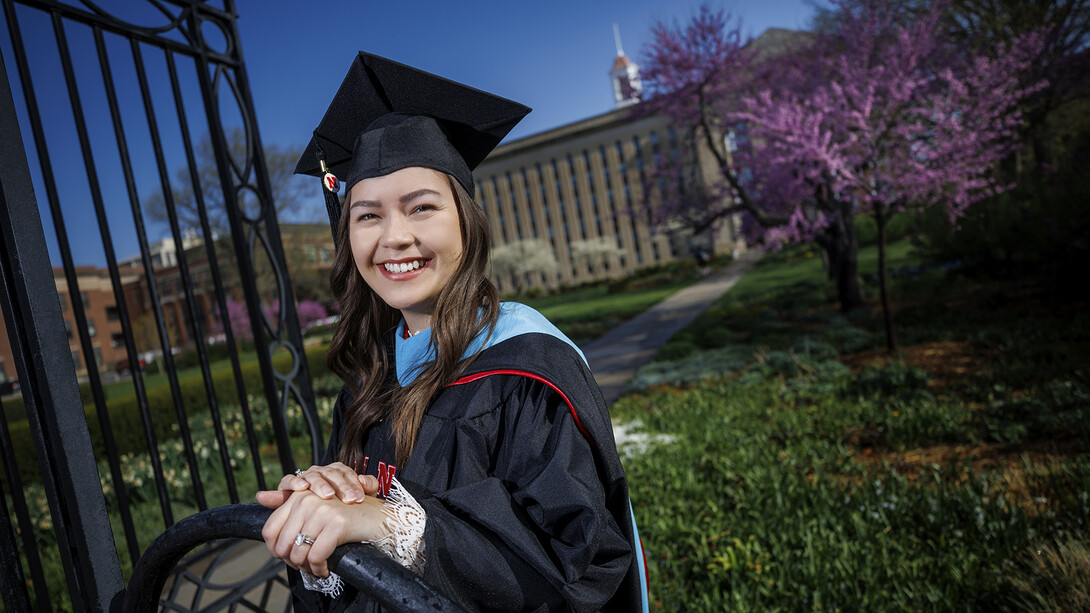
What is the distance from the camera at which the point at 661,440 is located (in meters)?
5.27

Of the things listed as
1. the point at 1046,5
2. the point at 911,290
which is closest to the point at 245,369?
the point at 911,290

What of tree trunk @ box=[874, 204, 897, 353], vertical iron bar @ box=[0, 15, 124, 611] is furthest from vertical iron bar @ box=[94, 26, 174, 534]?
tree trunk @ box=[874, 204, 897, 353]

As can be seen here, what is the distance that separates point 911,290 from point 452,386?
40.2 ft

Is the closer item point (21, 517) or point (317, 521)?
point (317, 521)

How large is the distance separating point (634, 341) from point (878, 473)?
873 cm

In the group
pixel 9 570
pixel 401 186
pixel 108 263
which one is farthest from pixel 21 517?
pixel 401 186

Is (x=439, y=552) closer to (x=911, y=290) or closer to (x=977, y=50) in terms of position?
(x=911, y=290)

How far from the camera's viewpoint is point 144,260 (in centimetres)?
209

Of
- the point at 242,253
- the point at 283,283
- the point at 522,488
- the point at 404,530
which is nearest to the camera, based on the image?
the point at 404,530

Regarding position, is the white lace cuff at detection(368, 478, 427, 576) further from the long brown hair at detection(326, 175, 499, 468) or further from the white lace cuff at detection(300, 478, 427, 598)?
the long brown hair at detection(326, 175, 499, 468)

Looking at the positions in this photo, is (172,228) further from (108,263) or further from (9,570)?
(9,570)

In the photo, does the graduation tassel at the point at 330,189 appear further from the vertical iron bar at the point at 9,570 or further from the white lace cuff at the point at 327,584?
the vertical iron bar at the point at 9,570

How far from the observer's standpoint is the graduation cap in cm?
133

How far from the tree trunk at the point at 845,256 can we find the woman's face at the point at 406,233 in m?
9.54
